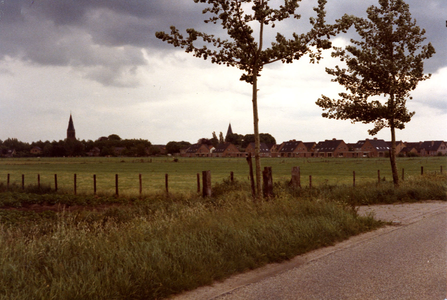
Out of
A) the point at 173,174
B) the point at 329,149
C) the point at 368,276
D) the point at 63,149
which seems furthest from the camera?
the point at 63,149

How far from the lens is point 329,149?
500 feet

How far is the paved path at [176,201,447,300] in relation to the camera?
4.98 meters

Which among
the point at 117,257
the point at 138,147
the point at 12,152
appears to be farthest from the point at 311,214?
the point at 12,152

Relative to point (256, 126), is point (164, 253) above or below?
below

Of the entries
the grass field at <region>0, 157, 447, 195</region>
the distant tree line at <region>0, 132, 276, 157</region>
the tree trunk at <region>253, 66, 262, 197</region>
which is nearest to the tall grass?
the tree trunk at <region>253, 66, 262, 197</region>

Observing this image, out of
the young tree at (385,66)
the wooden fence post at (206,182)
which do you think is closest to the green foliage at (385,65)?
the young tree at (385,66)

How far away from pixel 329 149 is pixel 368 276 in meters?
153

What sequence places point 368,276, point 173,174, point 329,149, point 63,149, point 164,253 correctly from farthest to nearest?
point 63,149 < point 329,149 < point 173,174 < point 164,253 < point 368,276

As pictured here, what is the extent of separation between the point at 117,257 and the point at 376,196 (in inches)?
531

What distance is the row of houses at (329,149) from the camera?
486 ft

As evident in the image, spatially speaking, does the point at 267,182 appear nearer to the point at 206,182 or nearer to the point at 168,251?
the point at 206,182

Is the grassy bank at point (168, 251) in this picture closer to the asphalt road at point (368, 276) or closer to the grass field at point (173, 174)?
the asphalt road at point (368, 276)

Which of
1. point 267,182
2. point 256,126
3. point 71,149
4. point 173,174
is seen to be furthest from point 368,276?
point 71,149

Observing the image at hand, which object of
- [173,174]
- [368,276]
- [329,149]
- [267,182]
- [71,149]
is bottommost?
[173,174]
